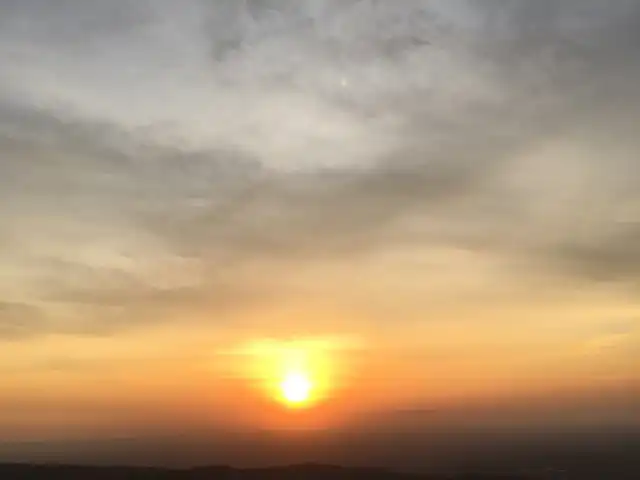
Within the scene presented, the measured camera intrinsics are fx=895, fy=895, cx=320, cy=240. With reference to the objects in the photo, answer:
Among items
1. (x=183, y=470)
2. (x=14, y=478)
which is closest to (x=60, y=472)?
(x=14, y=478)

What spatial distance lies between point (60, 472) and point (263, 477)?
31.6ft

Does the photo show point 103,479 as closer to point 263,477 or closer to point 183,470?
point 183,470

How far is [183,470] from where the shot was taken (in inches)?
1636

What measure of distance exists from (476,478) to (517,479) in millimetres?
1814

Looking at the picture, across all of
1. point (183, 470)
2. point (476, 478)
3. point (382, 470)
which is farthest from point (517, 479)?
point (183, 470)

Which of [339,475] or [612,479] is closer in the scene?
[339,475]

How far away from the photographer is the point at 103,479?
40.8 m

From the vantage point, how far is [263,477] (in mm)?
41031

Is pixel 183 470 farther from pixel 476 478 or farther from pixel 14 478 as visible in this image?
pixel 476 478

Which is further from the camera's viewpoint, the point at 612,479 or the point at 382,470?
the point at 612,479

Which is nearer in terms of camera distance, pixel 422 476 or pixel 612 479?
pixel 422 476

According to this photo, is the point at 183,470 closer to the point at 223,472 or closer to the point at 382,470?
the point at 223,472

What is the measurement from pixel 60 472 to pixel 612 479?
104 ft

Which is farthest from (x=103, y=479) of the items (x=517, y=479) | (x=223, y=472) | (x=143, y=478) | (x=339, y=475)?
(x=517, y=479)
